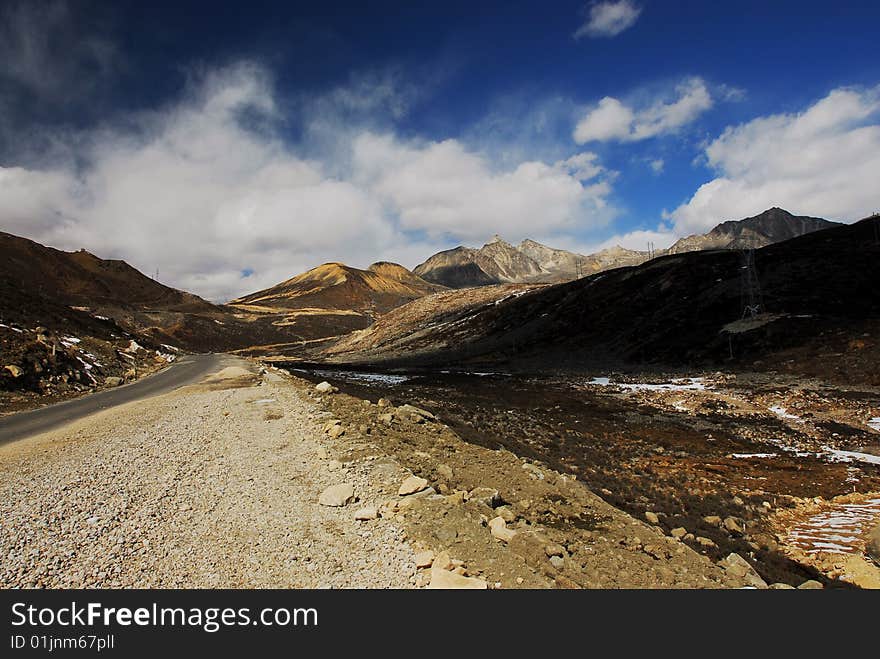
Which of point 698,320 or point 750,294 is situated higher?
point 750,294

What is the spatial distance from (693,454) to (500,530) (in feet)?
51.9

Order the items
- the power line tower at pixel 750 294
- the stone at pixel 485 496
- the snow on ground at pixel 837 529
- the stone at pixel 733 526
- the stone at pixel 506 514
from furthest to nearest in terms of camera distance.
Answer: the power line tower at pixel 750 294, the stone at pixel 733 526, the snow on ground at pixel 837 529, the stone at pixel 485 496, the stone at pixel 506 514

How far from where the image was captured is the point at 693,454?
61.5 ft

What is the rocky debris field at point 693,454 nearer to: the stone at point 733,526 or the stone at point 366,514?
the stone at point 733,526

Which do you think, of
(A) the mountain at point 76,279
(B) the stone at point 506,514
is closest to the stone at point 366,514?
(B) the stone at point 506,514

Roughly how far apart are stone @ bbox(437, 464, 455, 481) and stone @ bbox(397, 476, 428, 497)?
102 centimetres

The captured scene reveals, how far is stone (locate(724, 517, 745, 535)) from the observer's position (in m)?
11.2

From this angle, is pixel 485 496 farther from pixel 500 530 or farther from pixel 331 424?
pixel 331 424

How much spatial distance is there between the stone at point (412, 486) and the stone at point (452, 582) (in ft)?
9.12

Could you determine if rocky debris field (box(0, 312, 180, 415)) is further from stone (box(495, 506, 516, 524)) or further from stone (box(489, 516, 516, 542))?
stone (box(489, 516, 516, 542))

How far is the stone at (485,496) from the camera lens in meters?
8.10

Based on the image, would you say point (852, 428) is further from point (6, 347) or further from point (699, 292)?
point (699, 292)

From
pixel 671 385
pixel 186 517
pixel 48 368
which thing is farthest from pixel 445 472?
pixel 671 385

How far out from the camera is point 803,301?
53500 millimetres
